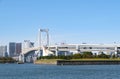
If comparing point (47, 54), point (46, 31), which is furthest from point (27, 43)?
point (47, 54)

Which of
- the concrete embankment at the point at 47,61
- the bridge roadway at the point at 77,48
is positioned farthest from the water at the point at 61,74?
the bridge roadway at the point at 77,48

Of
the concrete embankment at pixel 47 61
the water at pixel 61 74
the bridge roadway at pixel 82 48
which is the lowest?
the water at pixel 61 74

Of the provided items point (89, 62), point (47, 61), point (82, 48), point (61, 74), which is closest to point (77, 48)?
point (82, 48)

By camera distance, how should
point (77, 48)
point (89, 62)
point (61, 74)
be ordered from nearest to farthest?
1. point (61, 74)
2. point (89, 62)
3. point (77, 48)

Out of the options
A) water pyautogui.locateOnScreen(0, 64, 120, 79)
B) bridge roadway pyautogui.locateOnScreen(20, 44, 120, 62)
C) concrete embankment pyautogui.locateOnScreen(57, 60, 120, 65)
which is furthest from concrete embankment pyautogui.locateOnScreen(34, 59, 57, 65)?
water pyautogui.locateOnScreen(0, 64, 120, 79)

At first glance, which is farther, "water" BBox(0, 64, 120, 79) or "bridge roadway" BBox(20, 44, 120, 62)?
"bridge roadway" BBox(20, 44, 120, 62)

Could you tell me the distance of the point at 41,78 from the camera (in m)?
49.7

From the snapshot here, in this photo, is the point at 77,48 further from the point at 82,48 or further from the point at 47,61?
the point at 47,61

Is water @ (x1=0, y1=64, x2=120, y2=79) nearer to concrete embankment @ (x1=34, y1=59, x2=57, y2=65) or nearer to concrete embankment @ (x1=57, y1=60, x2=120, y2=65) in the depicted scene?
concrete embankment @ (x1=57, y1=60, x2=120, y2=65)

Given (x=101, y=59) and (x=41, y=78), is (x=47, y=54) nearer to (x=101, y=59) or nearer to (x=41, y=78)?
(x=101, y=59)

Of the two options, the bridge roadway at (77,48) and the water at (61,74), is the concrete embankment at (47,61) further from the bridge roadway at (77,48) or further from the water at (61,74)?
the water at (61,74)

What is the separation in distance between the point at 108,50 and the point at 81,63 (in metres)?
34.8

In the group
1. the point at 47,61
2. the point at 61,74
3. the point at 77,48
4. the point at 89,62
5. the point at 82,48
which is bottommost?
the point at 61,74

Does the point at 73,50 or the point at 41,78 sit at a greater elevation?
the point at 73,50
